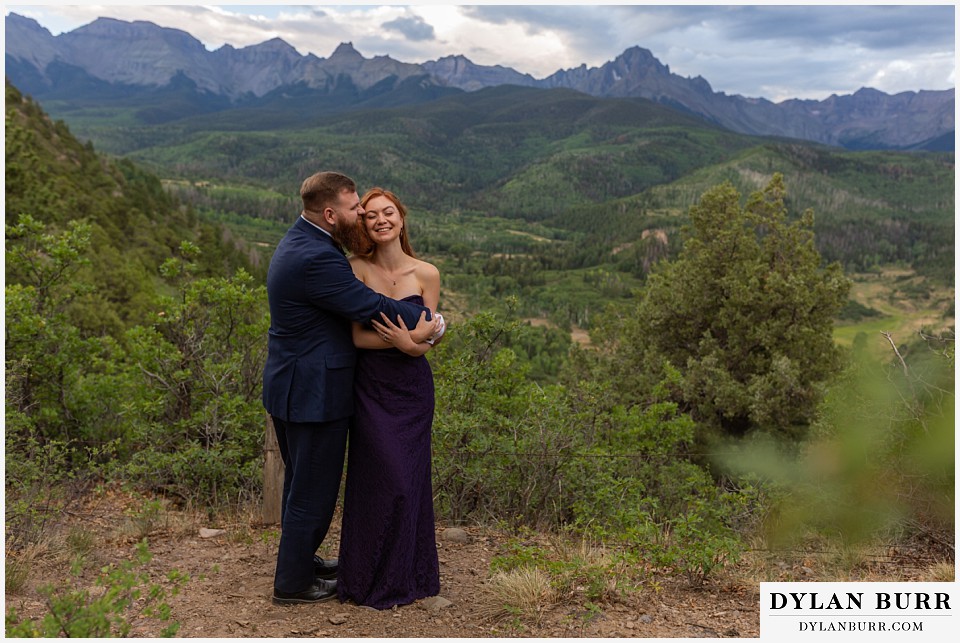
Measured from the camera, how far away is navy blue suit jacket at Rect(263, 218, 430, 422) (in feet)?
13.0

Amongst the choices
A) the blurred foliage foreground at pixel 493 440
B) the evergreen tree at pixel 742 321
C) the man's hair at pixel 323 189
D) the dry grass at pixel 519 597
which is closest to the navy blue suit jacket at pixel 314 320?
the man's hair at pixel 323 189

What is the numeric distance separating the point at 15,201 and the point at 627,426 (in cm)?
1829

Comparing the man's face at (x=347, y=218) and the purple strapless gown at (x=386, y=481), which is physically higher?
the man's face at (x=347, y=218)

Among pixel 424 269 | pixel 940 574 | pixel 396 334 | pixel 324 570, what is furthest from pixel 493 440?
pixel 940 574

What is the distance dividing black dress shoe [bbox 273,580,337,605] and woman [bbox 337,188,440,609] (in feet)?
0.29

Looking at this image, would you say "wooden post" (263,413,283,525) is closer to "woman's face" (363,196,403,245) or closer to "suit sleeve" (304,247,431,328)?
"suit sleeve" (304,247,431,328)

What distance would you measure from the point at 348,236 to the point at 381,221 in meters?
0.22

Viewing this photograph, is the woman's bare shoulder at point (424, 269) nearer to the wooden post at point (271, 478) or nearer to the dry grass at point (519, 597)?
the dry grass at point (519, 597)

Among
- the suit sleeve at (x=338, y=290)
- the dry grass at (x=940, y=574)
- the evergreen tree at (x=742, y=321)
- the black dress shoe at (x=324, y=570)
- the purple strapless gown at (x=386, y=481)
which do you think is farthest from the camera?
the evergreen tree at (x=742, y=321)

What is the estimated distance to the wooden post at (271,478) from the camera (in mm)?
5766

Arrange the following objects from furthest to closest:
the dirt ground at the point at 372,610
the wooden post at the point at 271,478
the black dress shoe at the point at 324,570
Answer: the wooden post at the point at 271,478, the black dress shoe at the point at 324,570, the dirt ground at the point at 372,610

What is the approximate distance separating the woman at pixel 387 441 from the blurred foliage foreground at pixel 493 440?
861 mm

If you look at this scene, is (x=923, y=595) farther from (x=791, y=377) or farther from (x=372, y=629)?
(x=791, y=377)

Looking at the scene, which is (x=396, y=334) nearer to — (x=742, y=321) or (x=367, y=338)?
(x=367, y=338)
